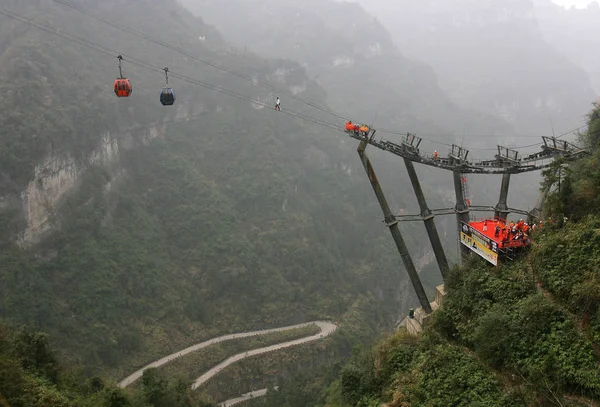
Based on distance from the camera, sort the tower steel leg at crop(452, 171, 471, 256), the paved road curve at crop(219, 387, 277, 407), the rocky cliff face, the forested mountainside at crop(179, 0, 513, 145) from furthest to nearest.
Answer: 1. the forested mountainside at crop(179, 0, 513, 145)
2. the rocky cliff face
3. the paved road curve at crop(219, 387, 277, 407)
4. the tower steel leg at crop(452, 171, 471, 256)

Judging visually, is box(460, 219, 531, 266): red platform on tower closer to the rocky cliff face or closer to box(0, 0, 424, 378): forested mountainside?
box(0, 0, 424, 378): forested mountainside

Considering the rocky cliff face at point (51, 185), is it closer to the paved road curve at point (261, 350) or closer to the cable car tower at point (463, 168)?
the paved road curve at point (261, 350)

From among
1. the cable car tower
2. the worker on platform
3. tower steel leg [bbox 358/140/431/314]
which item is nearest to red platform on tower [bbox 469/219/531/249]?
the cable car tower

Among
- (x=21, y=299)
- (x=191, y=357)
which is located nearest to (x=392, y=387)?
(x=191, y=357)

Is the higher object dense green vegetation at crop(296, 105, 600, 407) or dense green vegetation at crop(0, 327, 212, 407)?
dense green vegetation at crop(296, 105, 600, 407)

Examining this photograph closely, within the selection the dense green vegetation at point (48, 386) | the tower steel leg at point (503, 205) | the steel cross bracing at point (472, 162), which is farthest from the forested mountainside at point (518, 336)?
the dense green vegetation at point (48, 386)

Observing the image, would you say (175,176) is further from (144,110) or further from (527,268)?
(527,268)
